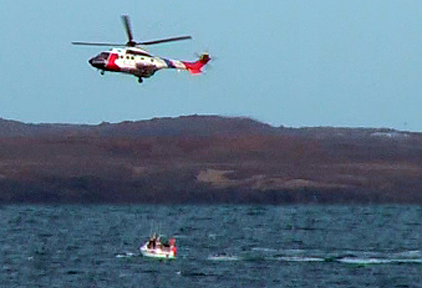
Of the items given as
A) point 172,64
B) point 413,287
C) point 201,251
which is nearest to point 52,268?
point 201,251

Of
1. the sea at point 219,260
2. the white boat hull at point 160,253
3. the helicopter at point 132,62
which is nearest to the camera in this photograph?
the helicopter at point 132,62

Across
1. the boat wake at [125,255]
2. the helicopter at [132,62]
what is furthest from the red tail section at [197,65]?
the boat wake at [125,255]

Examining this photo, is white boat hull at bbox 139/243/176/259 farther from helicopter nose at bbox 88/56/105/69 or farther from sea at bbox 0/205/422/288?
helicopter nose at bbox 88/56/105/69

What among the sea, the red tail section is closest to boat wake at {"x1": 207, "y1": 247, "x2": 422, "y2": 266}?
the sea

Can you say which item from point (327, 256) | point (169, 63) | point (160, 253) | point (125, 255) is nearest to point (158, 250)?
point (160, 253)

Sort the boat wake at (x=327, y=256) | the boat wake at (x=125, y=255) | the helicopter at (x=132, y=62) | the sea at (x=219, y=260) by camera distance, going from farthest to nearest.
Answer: the boat wake at (x=125, y=255) < the boat wake at (x=327, y=256) < the sea at (x=219, y=260) < the helicopter at (x=132, y=62)

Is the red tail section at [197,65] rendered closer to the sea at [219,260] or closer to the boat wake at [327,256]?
the sea at [219,260]

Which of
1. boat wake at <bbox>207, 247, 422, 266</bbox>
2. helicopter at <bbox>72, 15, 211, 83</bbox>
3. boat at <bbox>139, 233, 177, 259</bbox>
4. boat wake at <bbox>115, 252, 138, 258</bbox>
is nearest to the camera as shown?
helicopter at <bbox>72, 15, 211, 83</bbox>

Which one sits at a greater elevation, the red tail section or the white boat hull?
the red tail section

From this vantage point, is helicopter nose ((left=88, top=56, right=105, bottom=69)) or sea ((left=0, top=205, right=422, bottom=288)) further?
sea ((left=0, top=205, right=422, bottom=288))

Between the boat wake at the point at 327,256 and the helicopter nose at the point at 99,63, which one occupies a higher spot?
the helicopter nose at the point at 99,63

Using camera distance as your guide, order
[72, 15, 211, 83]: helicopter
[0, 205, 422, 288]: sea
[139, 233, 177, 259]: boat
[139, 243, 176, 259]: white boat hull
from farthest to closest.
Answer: [139, 233, 177, 259]: boat, [139, 243, 176, 259]: white boat hull, [0, 205, 422, 288]: sea, [72, 15, 211, 83]: helicopter

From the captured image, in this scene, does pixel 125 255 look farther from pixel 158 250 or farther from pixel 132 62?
pixel 132 62
